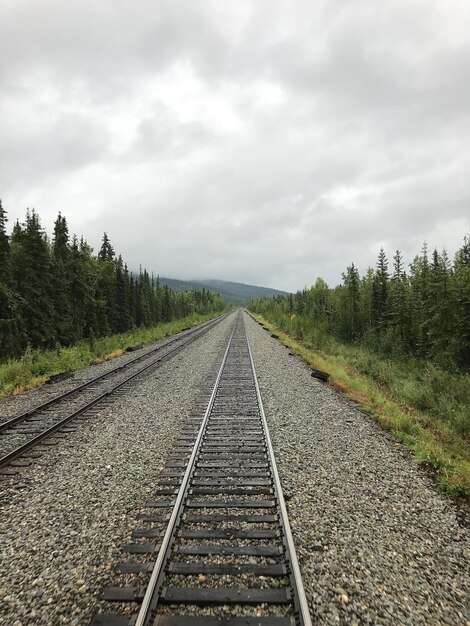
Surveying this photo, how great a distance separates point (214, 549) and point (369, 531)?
6.82ft

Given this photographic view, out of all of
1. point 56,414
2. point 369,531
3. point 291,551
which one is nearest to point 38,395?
point 56,414

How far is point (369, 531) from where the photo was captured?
4.68m

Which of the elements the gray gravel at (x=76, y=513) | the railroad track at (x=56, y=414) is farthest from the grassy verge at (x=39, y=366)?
the gray gravel at (x=76, y=513)

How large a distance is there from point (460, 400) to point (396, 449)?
25.5 feet

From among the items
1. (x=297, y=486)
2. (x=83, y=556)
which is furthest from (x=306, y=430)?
(x=83, y=556)

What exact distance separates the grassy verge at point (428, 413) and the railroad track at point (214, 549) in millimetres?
3095

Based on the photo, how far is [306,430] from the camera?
8.55 m

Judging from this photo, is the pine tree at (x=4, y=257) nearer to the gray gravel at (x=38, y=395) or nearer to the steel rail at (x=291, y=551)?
the gray gravel at (x=38, y=395)

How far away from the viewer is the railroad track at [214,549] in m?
3.38

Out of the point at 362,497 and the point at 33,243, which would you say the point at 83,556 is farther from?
Answer: the point at 33,243

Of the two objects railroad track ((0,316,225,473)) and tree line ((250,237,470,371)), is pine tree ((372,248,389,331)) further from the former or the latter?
railroad track ((0,316,225,473))

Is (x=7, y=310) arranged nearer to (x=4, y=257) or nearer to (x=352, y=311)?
(x=4, y=257)

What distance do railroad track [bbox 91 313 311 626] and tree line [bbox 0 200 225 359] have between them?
21.6 metres

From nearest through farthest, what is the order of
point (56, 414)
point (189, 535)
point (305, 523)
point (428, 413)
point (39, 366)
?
1. point (189, 535)
2. point (305, 523)
3. point (56, 414)
4. point (428, 413)
5. point (39, 366)
